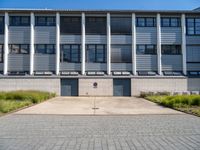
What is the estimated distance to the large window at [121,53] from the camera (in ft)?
130

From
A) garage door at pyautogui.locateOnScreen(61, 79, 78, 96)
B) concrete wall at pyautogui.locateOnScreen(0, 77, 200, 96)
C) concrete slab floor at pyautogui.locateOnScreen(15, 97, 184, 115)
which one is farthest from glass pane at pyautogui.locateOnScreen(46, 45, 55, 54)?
concrete slab floor at pyautogui.locateOnScreen(15, 97, 184, 115)

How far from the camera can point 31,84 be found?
1501 inches

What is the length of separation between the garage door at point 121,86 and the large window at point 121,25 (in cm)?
678

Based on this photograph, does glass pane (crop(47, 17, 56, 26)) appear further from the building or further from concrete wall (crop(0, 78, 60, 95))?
concrete wall (crop(0, 78, 60, 95))

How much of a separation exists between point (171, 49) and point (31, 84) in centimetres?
1991

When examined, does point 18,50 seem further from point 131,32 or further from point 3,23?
point 131,32

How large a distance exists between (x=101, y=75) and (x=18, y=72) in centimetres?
1131

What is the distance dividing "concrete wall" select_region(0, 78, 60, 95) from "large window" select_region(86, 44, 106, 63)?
5517 millimetres

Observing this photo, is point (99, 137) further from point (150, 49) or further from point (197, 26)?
point (197, 26)

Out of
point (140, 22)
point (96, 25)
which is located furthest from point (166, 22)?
point (96, 25)

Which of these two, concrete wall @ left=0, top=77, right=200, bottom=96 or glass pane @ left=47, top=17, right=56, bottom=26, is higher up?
glass pane @ left=47, top=17, right=56, bottom=26

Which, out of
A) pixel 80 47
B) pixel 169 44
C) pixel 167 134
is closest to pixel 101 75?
pixel 80 47

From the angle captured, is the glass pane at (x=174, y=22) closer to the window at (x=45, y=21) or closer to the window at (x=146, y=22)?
the window at (x=146, y=22)

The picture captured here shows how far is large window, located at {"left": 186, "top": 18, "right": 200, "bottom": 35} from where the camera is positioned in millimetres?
40406
